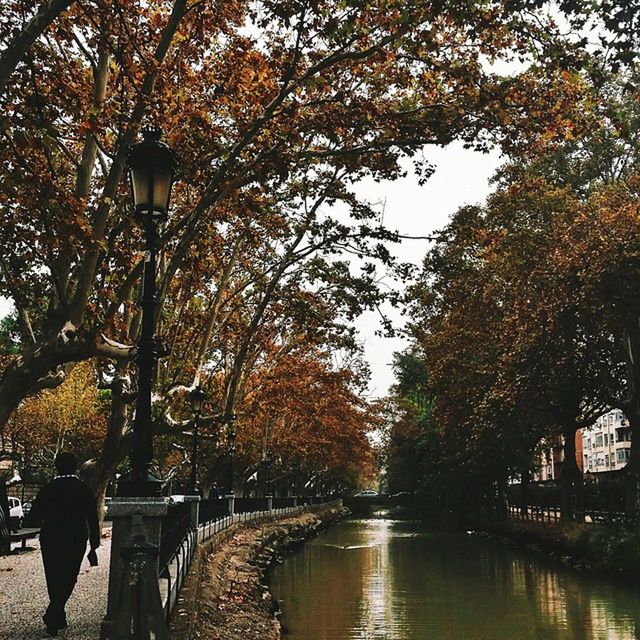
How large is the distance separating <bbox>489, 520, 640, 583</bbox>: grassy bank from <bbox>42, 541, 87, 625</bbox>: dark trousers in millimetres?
18831

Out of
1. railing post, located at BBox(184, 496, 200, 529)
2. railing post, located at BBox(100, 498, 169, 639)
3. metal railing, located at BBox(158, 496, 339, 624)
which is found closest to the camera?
railing post, located at BBox(100, 498, 169, 639)

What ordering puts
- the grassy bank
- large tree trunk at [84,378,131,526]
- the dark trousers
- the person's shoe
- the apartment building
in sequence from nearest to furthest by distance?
the dark trousers, the person's shoe, large tree trunk at [84,378,131,526], the grassy bank, the apartment building

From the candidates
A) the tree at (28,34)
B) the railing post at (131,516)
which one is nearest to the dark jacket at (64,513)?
the railing post at (131,516)

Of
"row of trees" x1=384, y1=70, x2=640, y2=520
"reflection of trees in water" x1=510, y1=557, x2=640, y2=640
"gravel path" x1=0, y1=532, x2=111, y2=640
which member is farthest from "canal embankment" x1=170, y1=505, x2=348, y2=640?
"row of trees" x1=384, y1=70, x2=640, y2=520

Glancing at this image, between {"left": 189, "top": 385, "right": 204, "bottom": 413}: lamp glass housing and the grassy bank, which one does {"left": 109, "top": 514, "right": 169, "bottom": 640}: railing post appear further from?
the grassy bank

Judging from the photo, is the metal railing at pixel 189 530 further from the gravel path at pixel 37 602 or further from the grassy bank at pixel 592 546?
the grassy bank at pixel 592 546

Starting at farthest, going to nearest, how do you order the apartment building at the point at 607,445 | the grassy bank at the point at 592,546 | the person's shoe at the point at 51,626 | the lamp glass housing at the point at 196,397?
the apartment building at the point at 607,445 < the grassy bank at the point at 592,546 < the lamp glass housing at the point at 196,397 < the person's shoe at the point at 51,626

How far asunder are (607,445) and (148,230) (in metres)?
95.1

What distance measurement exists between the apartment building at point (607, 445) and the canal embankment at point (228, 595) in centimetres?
6692

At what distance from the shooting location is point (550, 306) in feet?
85.6

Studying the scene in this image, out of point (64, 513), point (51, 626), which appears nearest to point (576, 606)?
point (51, 626)

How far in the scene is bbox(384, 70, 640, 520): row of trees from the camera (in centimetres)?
2397

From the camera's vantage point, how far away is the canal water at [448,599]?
16.8m

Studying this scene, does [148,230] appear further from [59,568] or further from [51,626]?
[51,626]
